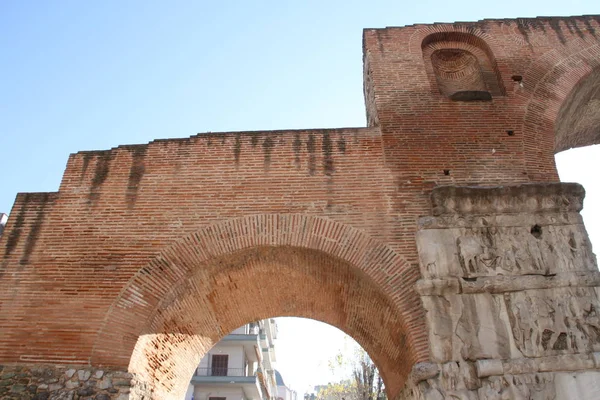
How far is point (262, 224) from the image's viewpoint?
6.58 m

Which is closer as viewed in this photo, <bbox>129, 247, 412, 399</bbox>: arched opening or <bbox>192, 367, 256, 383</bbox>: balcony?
<bbox>129, 247, 412, 399</bbox>: arched opening

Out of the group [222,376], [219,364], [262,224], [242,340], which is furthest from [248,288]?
[219,364]

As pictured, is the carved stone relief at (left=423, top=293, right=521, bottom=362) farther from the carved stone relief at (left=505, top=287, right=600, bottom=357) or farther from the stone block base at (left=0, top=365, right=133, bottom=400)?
the stone block base at (left=0, top=365, right=133, bottom=400)

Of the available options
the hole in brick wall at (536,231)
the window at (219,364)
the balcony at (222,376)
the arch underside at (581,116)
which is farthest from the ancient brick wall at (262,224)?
the window at (219,364)

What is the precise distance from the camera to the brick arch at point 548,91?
23.8 feet

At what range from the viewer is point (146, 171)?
7207mm

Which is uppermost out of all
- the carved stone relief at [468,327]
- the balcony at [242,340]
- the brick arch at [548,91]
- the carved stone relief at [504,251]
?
the brick arch at [548,91]

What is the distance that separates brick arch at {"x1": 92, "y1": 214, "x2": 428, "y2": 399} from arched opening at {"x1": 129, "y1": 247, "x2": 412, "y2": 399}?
20 mm

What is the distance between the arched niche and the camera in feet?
28.0

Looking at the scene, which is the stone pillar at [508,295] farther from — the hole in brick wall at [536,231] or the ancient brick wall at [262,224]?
the ancient brick wall at [262,224]

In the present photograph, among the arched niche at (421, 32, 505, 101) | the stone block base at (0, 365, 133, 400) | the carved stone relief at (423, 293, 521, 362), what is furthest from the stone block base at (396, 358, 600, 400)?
the arched niche at (421, 32, 505, 101)

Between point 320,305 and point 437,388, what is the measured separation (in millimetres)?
3011

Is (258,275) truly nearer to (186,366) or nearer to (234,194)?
(234,194)

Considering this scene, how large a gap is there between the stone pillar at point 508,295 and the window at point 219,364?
12891 mm
